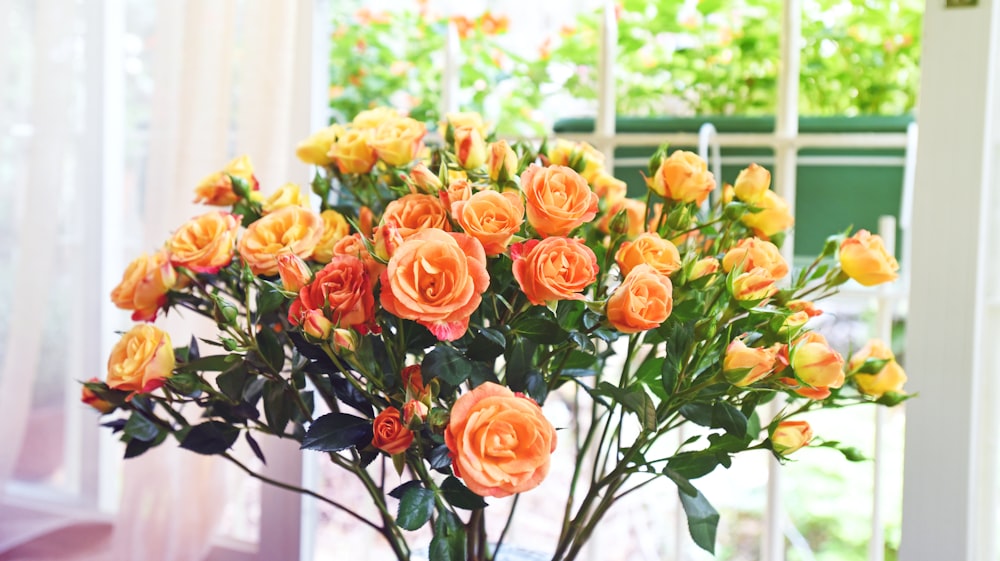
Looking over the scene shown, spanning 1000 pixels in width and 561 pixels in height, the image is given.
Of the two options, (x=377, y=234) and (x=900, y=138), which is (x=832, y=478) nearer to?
(x=900, y=138)

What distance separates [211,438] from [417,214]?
0.95 feet

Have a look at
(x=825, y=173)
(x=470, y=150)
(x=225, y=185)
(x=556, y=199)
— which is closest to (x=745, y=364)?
(x=556, y=199)

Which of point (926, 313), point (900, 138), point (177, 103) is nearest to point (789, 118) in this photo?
point (900, 138)

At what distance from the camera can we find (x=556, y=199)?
1.94ft

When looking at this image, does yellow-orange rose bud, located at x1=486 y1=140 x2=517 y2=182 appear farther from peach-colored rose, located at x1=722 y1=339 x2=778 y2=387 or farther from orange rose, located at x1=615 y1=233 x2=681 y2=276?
peach-colored rose, located at x1=722 y1=339 x2=778 y2=387

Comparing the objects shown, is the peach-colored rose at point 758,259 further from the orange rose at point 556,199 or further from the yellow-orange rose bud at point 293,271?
the yellow-orange rose bud at point 293,271

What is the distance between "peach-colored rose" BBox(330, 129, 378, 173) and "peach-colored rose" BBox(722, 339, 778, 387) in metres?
0.36

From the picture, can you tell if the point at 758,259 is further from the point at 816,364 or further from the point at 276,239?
the point at 276,239

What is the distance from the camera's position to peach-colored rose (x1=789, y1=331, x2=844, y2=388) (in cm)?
59

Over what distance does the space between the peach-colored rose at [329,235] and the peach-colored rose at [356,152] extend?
0.05 m

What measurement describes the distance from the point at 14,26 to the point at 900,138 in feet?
4.51

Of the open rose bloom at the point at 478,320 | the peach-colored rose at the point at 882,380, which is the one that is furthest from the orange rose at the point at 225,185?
the peach-colored rose at the point at 882,380

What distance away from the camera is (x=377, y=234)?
1.94 feet

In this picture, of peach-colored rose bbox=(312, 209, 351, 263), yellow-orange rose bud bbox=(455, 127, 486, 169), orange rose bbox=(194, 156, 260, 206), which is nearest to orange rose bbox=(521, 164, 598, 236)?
yellow-orange rose bud bbox=(455, 127, 486, 169)
